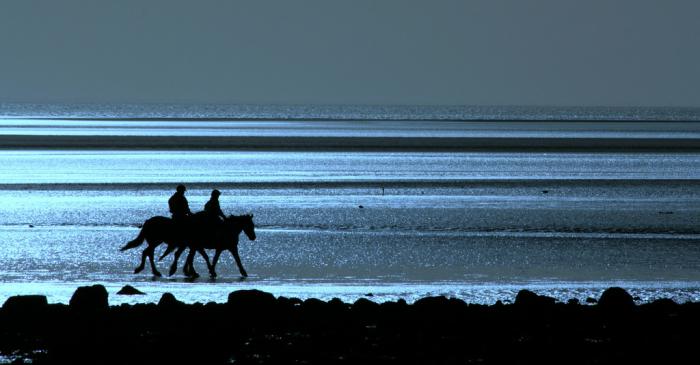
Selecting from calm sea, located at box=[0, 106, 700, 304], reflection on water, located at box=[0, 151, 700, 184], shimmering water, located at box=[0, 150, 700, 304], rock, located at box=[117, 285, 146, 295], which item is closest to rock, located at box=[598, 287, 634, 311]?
shimmering water, located at box=[0, 150, 700, 304]

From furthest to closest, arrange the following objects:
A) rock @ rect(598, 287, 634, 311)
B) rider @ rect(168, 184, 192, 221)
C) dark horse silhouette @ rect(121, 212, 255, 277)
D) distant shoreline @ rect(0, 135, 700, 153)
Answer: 1. distant shoreline @ rect(0, 135, 700, 153)
2. rider @ rect(168, 184, 192, 221)
3. dark horse silhouette @ rect(121, 212, 255, 277)
4. rock @ rect(598, 287, 634, 311)

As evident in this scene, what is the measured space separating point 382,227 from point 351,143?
58.8 meters

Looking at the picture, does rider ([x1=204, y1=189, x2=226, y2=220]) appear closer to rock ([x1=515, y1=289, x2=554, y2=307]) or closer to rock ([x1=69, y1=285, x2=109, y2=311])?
rock ([x1=69, y1=285, x2=109, y2=311])

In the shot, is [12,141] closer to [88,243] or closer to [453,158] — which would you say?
[453,158]

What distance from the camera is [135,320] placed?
1573 cm

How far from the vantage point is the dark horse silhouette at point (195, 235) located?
68.9 feet

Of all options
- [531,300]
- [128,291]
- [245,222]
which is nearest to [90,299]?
[128,291]

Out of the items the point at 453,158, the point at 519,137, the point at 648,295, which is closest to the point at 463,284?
the point at 648,295

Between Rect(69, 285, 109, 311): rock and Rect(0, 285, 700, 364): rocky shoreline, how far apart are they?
0.01 m

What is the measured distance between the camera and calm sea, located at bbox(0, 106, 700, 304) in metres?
20.5

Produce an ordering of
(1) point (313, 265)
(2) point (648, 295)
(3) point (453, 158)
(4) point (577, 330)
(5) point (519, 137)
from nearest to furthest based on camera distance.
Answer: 1. (4) point (577, 330)
2. (2) point (648, 295)
3. (1) point (313, 265)
4. (3) point (453, 158)
5. (5) point (519, 137)

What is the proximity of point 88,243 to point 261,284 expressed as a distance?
689 centimetres

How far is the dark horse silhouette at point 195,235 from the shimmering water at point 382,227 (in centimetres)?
44

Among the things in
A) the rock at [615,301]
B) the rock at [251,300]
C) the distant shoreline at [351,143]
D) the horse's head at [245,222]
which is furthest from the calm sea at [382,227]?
the distant shoreline at [351,143]
